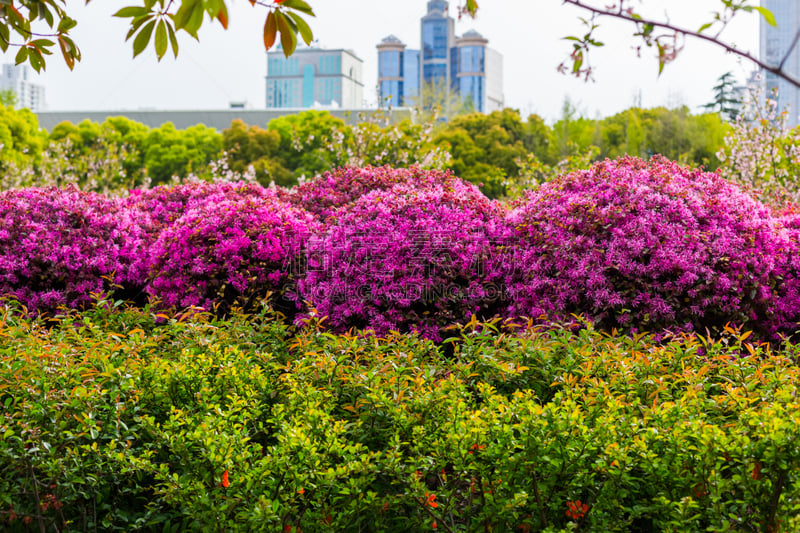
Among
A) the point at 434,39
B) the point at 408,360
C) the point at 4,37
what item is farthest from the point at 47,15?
the point at 434,39

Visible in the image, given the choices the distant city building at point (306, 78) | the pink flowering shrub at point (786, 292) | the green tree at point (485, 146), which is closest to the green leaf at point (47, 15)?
the pink flowering shrub at point (786, 292)

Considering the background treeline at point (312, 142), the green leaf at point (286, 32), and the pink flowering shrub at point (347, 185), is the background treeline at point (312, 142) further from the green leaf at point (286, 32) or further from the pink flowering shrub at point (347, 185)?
the green leaf at point (286, 32)

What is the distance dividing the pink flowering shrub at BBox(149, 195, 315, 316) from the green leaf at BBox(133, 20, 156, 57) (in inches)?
111

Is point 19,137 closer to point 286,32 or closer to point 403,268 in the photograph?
point 403,268

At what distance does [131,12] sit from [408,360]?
1.88m

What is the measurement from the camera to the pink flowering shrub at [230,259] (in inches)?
188

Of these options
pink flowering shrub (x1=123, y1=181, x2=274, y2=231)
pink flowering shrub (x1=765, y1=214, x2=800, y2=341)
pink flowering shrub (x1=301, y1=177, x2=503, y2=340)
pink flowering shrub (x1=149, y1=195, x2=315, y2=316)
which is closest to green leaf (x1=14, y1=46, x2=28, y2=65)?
pink flowering shrub (x1=149, y1=195, x2=315, y2=316)

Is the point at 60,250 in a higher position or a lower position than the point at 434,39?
lower

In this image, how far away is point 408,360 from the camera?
308 centimetres

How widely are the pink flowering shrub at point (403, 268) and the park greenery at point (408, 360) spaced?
0.02 metres

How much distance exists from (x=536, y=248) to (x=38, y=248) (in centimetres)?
402

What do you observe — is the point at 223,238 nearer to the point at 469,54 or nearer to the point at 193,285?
the point at 193,285

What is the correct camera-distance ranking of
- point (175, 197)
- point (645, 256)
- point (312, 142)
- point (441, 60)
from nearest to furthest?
point (645, 256) < point (175, 197) < point (312, 142) < point (441, 60)

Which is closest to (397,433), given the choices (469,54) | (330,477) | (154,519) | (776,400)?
(330,477)
